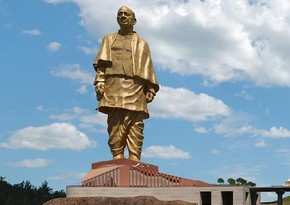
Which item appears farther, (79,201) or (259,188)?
(259,188)

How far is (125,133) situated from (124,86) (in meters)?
1.84

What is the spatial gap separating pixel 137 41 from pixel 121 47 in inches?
27.9

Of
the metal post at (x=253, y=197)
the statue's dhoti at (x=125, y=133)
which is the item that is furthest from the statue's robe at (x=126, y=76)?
the metal post at (x=253, y=197)

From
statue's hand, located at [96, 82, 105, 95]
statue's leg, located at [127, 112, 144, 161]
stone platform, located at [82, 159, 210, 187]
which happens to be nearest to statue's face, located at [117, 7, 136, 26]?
statue's hand, located at [96, 82, 105, 95]

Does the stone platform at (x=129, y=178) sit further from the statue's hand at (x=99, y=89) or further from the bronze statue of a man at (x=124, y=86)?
the statue's hand at (x=99, y=89)

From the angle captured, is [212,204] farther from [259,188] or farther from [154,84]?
[154,84]

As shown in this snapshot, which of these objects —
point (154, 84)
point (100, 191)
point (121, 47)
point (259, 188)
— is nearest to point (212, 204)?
point (259, 188)

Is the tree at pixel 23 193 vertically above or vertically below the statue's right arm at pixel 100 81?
below

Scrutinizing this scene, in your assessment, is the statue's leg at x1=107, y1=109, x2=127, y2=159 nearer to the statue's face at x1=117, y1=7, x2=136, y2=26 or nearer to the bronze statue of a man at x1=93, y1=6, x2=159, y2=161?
the bronze statue of a man at x1=93, y1=6, x2=159, y2=161

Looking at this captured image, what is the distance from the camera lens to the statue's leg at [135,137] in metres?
23.1

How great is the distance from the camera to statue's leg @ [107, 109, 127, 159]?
23.2m

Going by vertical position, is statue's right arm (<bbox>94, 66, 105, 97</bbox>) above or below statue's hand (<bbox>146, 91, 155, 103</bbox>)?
above

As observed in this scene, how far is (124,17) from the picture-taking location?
2353cm

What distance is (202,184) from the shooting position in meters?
22.2
